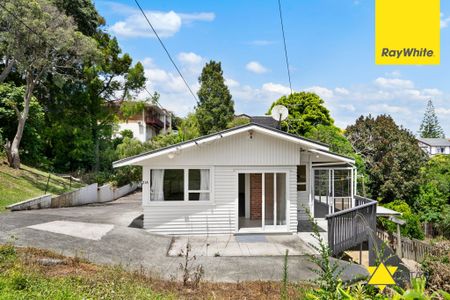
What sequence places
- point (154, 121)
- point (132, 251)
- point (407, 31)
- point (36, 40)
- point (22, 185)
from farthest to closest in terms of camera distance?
point (154, 121), point (36, 40), point (22, 185), point (132, 251), point (407, 31)

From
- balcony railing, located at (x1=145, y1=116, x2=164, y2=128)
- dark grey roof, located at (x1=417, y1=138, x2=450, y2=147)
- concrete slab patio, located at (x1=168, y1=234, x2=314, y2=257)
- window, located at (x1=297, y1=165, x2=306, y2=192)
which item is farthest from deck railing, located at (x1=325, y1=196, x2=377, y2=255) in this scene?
dark grey roof, located at (x1=417, y1=138, x2=450, y2=147)

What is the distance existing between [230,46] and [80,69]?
58.6ft

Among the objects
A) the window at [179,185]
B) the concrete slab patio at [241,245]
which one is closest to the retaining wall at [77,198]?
the window at [179,185]

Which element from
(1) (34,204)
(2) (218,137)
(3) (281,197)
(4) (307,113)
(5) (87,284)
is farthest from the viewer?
(4) (307,113)

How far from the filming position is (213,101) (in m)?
32.7

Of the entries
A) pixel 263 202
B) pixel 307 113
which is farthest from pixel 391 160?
pixel 263 202

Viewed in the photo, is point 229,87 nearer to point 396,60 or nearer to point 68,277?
point 68,277

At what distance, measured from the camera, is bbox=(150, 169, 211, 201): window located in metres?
11.7

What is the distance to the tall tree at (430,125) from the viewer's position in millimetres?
88500

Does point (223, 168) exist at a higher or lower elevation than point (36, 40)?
lower

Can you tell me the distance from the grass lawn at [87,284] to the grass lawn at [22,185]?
25.2 ft

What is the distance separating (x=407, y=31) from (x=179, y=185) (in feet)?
31.9

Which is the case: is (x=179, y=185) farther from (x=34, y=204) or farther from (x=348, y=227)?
(x=34, y=204)

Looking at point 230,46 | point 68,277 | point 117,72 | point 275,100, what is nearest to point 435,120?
point 275,100
